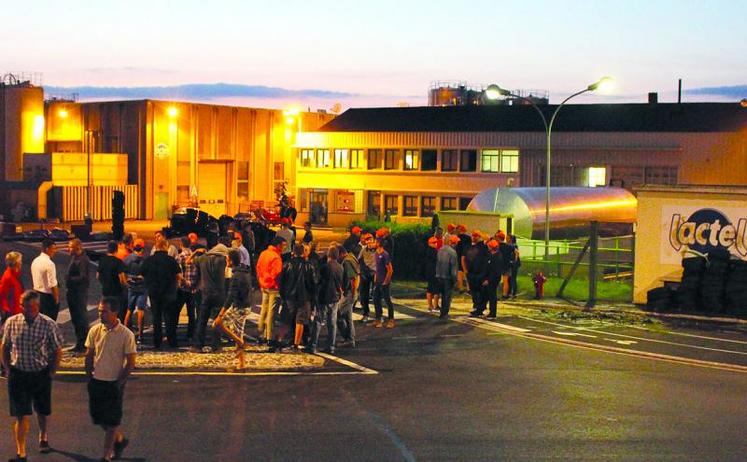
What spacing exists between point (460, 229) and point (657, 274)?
15.5ft

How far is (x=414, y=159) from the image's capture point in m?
66.3

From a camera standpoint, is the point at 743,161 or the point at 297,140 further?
the point at 297,140

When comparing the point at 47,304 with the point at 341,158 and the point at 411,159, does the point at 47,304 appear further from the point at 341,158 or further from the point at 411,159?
the point at 341,158

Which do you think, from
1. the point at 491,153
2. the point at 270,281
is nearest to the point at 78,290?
the point at 270,281

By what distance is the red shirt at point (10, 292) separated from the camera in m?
15.0

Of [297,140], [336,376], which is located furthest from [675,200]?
[297,140]

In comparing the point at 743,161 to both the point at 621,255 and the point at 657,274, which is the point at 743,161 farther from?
the point at 657,274

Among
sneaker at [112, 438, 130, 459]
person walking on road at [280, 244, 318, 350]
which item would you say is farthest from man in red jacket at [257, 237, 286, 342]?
sneaker at [112, 438, 130, 459]

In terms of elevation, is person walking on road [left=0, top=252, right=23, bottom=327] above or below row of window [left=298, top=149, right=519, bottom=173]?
below

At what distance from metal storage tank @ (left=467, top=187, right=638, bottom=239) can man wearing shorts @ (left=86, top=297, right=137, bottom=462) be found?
82.1 ft

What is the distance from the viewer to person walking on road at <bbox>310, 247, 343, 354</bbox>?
680 inches

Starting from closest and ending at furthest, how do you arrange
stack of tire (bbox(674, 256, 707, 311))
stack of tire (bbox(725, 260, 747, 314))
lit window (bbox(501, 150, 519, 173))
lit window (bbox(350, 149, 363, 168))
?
1. stack of tire (bbox(725, 260, 747, 314))
2. stack of tire (bbox(674, 256, 707, 311))
3. lit window (bbox(501, 150, 519, 173))
4. lit window (bbox(350, 149, 363, 168))

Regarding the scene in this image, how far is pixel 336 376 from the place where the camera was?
603 inches

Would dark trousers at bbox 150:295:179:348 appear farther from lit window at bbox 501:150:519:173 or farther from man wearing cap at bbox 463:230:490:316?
lit window at bbox 501:150:519:173
